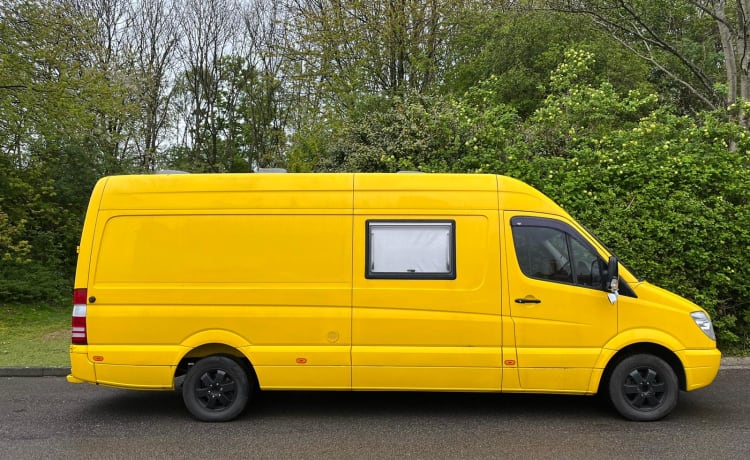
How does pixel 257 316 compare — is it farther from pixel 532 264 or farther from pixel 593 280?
pixel 593 280

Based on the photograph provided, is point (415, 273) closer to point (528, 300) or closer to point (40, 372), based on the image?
point (528, 300)

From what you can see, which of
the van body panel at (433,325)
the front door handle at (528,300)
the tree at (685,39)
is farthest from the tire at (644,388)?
the tree at (685,39)

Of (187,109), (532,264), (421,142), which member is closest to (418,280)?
(532,264)

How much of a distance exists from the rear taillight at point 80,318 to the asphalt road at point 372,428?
0.85 metres

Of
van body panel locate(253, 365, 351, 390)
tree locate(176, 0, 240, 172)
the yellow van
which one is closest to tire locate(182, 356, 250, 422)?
the yellow van

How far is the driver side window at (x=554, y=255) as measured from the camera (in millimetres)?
6016

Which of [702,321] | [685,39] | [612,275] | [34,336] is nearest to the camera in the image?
[612,275]

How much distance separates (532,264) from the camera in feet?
19.8

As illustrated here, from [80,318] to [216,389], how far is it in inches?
58.3

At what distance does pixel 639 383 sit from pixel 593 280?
1.08 metres

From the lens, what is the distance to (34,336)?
12.0 metres

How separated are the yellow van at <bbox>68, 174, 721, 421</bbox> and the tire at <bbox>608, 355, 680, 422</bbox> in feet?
0.04

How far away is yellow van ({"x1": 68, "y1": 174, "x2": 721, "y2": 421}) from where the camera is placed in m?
5.94

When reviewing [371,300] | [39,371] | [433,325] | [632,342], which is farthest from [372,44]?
[632,342]
